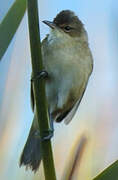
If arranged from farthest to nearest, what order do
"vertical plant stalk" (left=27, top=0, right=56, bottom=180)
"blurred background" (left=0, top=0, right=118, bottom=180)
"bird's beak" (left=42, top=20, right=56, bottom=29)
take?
"bird's beak" (left=42, top=20, right=56, bottom=29) → "blurred background" (left=0, top=0, right=118, bottom=180) → "vertical plant stalk" (left=27, top=0, right=56, bottom=180)

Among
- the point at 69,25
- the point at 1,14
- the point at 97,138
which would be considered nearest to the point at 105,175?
the point at 97,138

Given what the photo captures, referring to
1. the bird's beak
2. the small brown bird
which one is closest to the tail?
the small brown bird

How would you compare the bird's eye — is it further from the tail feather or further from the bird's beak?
the tail feather

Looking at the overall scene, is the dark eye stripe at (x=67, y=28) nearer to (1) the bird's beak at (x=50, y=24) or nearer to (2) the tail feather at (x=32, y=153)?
(1) the bird's beak at (x=50, y=24)

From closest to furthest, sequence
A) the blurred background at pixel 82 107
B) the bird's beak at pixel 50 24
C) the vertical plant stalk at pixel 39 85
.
A: the vertical plant stalk at pixel 39 85
the blurred background at pixel 82 107
the bird's beak at pixel 50 24

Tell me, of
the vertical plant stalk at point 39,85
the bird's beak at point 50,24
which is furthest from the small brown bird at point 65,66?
the vertical plant stalk at point 39,85

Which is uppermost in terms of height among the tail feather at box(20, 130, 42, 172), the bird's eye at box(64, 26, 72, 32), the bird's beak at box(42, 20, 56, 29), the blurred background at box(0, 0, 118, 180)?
the bird's beak at box(42, 20, 56, 29)

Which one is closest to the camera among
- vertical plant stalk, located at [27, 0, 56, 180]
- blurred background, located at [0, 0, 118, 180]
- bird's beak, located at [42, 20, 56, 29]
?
vertical plant stalk, located at [27, 0, 56, 180]

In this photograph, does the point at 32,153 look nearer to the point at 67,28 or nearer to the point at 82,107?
the point at 82,107

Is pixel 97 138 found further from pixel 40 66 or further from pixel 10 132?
pixel 40 66
